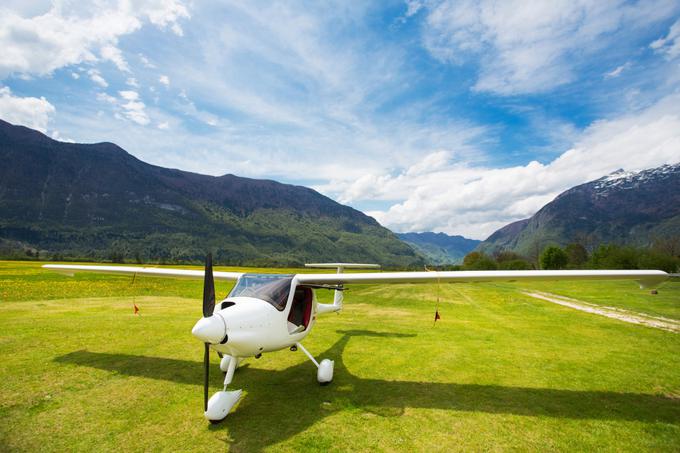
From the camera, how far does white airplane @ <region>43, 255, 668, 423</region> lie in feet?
18.2

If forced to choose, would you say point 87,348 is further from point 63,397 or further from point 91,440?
point 91,440

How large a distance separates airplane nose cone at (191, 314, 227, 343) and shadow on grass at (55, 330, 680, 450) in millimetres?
1623

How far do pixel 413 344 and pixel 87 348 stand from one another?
10.2m

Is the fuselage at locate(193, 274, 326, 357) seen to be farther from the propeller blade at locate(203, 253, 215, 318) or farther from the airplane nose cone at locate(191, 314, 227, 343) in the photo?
the propeller blade at locate(203, 253, 215, 318)

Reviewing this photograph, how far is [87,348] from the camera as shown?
31.3 feet

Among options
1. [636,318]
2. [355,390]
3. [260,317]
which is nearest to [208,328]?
[260,317]

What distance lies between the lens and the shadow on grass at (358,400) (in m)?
5.71

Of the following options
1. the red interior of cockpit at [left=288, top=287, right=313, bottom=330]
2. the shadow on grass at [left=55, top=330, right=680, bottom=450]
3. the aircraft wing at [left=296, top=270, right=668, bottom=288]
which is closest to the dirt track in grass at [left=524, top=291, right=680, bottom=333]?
the aircraft wing at [left=296, top=270, right=668, bottom=288]

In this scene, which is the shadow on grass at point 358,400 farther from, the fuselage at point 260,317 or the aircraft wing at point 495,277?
the aircraft wing at point 495,277

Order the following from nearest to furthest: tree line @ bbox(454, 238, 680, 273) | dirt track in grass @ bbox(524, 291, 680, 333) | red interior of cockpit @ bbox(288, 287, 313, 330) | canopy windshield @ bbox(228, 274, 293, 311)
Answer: canopy windshield @ bbox(228, 274, 293, 311), red interior of cockpit @ bbox(288, 287, 313, 330), dirt track in grass @ bbox(524, 291, 680, 333), tree line @ bbox(454, 238, 680, 273)

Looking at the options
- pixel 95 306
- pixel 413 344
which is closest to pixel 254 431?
pixel 413 344

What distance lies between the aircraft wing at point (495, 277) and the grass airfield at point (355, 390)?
2.38 metres

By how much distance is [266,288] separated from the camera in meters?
7.02

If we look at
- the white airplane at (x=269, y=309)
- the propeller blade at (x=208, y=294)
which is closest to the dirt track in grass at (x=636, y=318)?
the white airplane at (x=269, y=309)
